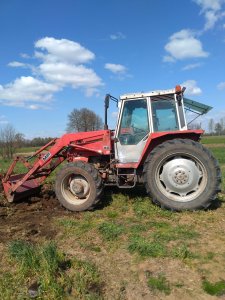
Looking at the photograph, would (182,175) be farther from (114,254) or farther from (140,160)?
(114,254)

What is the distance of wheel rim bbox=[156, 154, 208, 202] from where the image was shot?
746cm

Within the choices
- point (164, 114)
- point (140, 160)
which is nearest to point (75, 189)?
point (140, 160)

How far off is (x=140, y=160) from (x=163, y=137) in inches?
28.3

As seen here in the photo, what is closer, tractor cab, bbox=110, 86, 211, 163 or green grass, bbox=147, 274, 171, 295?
green grass, bbox=147, 274, 171, 295

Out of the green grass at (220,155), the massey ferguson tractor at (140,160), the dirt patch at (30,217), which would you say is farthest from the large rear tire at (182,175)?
the green grass at (220,155)

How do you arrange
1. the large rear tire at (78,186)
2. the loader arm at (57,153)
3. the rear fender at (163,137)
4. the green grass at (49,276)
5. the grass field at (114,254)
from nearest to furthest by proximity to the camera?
the green grass at (49,276), the grass field at (114,254), the rear fender at (163,137), the large rear tire at (78,186), the loader arm at (57,153)

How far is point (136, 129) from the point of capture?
27.0 feet

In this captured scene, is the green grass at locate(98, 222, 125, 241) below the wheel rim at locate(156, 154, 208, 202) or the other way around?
below

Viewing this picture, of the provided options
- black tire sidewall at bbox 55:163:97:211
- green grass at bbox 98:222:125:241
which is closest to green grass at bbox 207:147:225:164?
black tire sidewall at bbox 55:163:97:211

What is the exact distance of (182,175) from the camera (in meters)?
7.48

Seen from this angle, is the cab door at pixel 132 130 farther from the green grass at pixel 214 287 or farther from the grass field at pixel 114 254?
the green grass at pixel 214 287

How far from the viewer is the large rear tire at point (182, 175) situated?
732 cm

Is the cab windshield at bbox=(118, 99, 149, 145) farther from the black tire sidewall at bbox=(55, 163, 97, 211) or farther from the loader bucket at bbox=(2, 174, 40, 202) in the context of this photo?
the loader bucket at bbox=(2, 174, 40, 202)

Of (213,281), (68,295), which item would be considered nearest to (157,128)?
(213,281)
